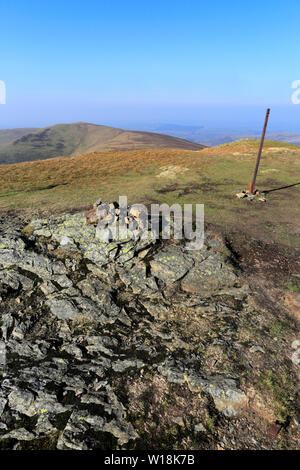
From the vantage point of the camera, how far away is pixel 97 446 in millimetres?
7383

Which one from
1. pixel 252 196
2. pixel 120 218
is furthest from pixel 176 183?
pixel 120 218

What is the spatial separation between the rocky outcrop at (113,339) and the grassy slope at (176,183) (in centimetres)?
664

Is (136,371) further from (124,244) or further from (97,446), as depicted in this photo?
(124,244)

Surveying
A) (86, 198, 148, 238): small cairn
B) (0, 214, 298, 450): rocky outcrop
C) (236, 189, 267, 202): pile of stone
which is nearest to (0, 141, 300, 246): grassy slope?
(236, 189, 267, 202): pile of stone

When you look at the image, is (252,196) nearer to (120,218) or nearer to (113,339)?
(120,218)

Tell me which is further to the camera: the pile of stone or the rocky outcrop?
the pile of stone

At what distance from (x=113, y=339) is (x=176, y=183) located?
998 inches

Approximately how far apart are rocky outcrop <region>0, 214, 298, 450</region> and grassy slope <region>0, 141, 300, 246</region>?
21.8 ft

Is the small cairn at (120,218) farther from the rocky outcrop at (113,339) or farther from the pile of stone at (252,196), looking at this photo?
the pile of stone at (252,196)

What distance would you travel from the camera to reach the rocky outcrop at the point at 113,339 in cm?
803

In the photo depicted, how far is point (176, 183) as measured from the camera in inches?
1312

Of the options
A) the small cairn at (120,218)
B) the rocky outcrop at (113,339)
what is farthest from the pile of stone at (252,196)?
the small cairn at (120,218)

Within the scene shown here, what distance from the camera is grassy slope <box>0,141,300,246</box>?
2275cm

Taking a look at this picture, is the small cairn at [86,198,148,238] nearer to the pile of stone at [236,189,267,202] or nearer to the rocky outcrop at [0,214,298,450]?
the rocky outcrop at [0,214,298,450]
